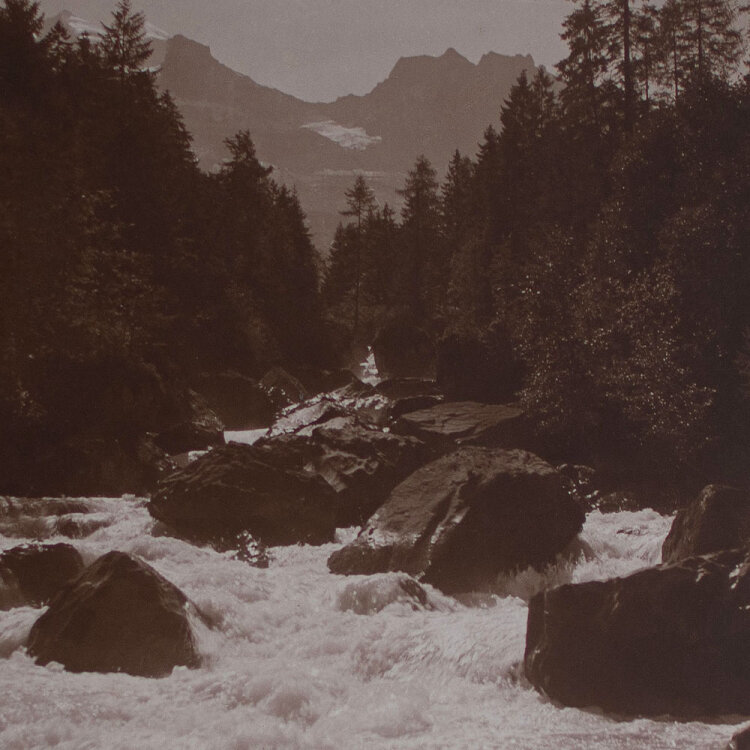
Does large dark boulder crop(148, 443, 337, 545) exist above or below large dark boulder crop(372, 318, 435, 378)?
below

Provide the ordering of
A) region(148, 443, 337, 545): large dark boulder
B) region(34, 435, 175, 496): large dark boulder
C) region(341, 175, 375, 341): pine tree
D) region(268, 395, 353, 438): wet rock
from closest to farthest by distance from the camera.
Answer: region(148, 443, 337, 545): large dark boulder < region(34, 435, 175, 496): large dark boulder < region(268, 395, 353, 438): wet rock < region(341, 175, 375, 341): pine tree

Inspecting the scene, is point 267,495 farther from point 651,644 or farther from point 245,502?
point 651,644

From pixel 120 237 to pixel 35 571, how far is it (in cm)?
1438

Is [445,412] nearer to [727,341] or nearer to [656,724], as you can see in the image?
[727,341]

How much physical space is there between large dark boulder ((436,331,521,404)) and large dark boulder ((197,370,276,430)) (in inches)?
315

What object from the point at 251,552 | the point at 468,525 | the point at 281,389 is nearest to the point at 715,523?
the point at 468,525

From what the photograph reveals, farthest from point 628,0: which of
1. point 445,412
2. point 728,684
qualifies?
point 728,684

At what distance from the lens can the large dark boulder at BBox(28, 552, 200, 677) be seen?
314 inches

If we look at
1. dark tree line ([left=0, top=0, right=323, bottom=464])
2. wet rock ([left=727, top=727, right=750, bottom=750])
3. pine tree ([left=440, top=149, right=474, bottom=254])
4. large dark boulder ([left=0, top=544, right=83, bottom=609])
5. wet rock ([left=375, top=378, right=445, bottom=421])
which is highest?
pine tree ([left=440, top=149, right=474, bottom=254])

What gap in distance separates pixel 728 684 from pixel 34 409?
1581 cm

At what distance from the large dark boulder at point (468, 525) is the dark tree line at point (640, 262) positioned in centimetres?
766

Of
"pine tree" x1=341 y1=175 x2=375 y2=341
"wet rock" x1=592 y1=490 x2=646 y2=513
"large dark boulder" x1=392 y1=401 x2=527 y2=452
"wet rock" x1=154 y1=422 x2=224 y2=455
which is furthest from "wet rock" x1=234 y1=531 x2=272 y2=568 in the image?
"pine tree" x1=341 y1=175 x2=375 y2=341

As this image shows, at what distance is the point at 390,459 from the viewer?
17469mm

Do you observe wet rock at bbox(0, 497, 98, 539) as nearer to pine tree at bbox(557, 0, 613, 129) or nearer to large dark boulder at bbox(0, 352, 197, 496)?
large dark boulder at bbox(0, 352, 197, 496)
